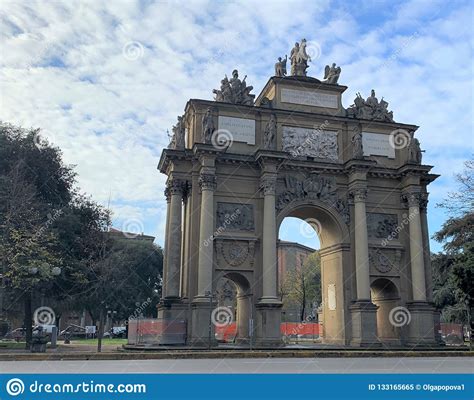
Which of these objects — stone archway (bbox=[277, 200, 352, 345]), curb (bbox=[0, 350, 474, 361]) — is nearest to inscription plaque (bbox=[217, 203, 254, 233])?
stone archway (bbox=[277, 200, 352, 345])

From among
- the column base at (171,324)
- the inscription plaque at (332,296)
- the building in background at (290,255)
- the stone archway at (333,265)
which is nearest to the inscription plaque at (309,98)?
the stone archway at (333,265)

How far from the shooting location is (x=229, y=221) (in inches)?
1216

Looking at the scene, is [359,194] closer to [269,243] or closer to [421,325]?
[269,243]

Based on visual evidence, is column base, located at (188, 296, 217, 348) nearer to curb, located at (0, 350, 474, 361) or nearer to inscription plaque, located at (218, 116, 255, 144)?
curb, located at (0, 350, 474, 361)

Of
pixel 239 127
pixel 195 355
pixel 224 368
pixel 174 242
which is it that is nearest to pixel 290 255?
pixel 239 127

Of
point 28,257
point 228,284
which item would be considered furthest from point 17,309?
point 228,284

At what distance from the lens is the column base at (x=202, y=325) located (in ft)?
89.8

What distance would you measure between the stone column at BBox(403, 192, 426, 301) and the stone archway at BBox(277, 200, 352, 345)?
3996 mm

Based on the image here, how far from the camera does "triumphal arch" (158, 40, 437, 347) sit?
3000cm

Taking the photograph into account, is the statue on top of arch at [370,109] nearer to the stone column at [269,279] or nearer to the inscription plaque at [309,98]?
the inscription plaque at [309,98]

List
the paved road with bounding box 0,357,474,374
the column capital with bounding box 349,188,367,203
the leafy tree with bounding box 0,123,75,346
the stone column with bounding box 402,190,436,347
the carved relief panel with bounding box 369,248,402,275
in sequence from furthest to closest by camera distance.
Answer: the carved relief panel with bounding box 369,248,402,275 → the column capital with bounding box 349,188,367,203 → the stone column with bounding box 402,190,436,347 → the leafy tree with bounding box 0,123,75,346 → the paved road with bounding box 0,357,474,374

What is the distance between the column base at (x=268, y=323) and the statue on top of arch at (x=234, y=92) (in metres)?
12.2

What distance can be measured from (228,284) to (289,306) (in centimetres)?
1796
